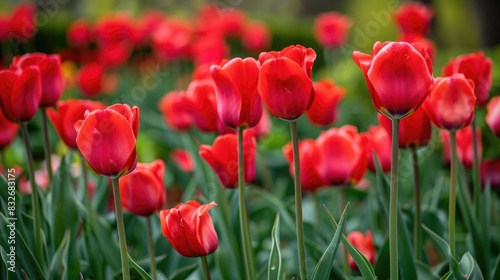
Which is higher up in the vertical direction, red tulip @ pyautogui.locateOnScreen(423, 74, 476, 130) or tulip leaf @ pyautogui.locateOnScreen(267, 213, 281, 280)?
red tulip @ pyautogui.locateOnScreen(423, 74, 476, 130)

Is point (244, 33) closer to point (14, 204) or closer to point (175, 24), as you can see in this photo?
point (175, 24)

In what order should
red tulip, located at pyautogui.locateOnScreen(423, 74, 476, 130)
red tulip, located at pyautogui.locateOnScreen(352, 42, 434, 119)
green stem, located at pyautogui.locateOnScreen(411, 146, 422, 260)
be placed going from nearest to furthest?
red tulip, located at pyautogui.locateOnScreen(352, 42, 434, 119), red tulip, located at pyautogui.locateOnScreen(423, 74, 476, 130), green stem, located at pyautogui.locateOnScreen(411, 146, 422, 260)

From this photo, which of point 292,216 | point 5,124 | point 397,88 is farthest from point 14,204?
point 397,88

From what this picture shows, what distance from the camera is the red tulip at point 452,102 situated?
1.34 m

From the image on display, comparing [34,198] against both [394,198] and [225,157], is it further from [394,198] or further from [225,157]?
[394,198]

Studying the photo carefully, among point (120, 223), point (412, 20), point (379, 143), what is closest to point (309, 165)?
point (379, 143)

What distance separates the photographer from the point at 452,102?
1.35m

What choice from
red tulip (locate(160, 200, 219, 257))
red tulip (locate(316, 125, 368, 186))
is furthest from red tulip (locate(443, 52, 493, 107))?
red tulip (locate(160, 200, 219, 257))

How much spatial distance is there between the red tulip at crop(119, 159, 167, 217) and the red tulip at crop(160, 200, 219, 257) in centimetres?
24

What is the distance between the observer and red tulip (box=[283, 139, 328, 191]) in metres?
1.68

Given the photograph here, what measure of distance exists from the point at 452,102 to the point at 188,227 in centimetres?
57

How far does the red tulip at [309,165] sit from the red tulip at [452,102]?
373 mm

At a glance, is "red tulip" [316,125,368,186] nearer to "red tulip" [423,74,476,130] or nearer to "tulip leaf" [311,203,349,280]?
"red tulip" [423,74,476,130]

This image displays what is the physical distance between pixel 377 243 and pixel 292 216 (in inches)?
12.8
